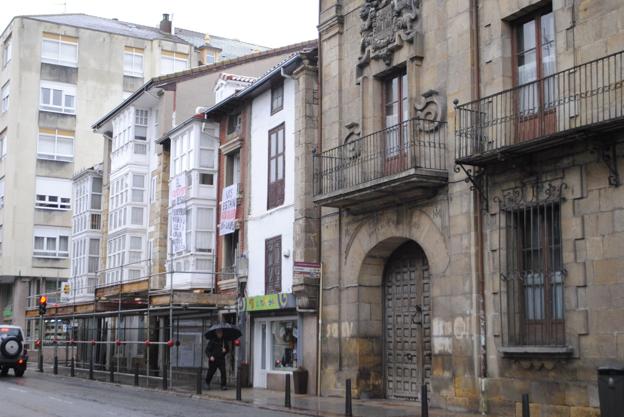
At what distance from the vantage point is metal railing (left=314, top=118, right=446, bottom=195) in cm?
1752

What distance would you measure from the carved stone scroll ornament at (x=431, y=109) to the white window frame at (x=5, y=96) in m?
36.8

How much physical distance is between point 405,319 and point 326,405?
262 centimetres

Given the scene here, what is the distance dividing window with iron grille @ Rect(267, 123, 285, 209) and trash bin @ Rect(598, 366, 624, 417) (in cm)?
1321

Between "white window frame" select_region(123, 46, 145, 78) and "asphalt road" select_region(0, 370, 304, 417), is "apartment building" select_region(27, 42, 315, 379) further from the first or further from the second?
"white window frame" select_region(123, 46, 145, 78)

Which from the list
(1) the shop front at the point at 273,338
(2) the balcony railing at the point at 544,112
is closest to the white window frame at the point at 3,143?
(1) the shop front at the point at 273,338

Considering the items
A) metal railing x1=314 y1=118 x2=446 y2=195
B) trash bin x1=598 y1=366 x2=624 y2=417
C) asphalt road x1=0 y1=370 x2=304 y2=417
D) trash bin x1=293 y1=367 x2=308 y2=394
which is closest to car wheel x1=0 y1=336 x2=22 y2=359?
asphalt road x1=0 y1=370 x2=304 y2=417

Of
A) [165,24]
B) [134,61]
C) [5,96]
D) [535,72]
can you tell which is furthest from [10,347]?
[165,24]

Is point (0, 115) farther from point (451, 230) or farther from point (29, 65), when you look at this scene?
point (451, 230)

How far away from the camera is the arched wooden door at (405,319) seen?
1870cm

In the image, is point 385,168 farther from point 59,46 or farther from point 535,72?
point 59,46

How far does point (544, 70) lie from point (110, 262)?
946 inches

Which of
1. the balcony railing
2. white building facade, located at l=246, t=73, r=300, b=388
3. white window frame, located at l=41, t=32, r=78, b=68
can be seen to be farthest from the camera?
white window frame, located at l=41, t=32, r=78, b=68

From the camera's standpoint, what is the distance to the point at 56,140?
49875 mm

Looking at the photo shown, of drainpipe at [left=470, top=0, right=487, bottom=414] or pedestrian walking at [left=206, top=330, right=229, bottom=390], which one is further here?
pedestrian walking at [left=206, top=330, right=229, bottom=390]
